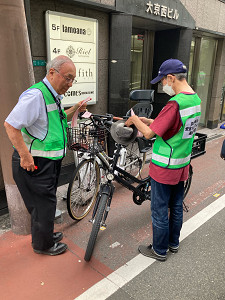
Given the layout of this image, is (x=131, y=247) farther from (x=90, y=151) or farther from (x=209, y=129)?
(x=209, y=129)

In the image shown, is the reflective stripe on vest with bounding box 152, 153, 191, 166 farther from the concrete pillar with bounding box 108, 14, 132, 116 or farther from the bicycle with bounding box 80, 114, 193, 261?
the concrete pillar with bounding box 108, 14, 132, 116

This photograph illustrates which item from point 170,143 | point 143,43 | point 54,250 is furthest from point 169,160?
point 143,43

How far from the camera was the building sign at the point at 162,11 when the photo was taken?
17.6ft

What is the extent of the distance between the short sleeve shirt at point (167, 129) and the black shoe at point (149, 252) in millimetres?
863

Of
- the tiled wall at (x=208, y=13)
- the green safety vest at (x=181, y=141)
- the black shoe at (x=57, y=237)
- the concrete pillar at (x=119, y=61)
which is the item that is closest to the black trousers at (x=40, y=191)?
the black shoe at (x=57, y=237)

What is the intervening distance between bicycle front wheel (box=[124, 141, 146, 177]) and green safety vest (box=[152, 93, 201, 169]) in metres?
1.81

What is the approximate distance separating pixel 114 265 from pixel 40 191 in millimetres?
1094

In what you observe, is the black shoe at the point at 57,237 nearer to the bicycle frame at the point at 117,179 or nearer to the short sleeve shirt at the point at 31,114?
the bicycle frame at the point at 117,179

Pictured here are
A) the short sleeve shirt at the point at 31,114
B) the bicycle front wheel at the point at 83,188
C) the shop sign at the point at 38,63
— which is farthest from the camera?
the shop sign at the point at 38,63

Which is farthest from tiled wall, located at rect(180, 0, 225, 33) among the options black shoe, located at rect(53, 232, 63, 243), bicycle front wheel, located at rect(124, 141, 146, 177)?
black shoe, located at rect(53, 232, 63, 243)

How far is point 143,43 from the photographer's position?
713 centimetres

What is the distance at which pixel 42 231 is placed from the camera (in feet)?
8.55

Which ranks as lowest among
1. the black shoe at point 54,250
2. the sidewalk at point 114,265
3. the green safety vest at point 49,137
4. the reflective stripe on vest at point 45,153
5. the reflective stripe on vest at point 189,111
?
the sidewalk at point 114,265

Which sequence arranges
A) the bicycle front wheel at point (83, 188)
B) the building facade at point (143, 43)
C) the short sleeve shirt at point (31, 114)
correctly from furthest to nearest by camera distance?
1. the building facade at point (143, 43)
2. the bicycle front wheel at point (83, 188)
3. the short sleeve shirt at point (31, 114)
